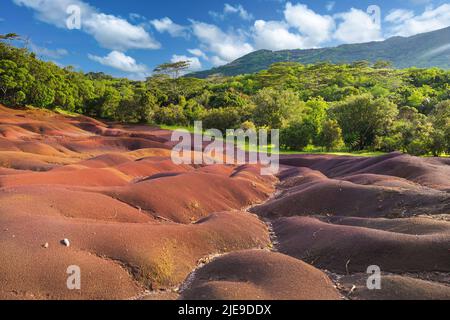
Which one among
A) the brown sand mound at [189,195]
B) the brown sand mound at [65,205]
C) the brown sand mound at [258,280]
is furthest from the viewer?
the brown sand mound at [189,195]

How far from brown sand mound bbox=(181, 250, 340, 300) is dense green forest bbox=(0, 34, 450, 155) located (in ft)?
120

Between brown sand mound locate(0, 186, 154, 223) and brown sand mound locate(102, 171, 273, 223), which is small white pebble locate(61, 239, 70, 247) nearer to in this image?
brown sand mound locate(0, 186, 154, 223)

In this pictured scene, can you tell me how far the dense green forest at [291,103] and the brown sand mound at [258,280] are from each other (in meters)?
36.5

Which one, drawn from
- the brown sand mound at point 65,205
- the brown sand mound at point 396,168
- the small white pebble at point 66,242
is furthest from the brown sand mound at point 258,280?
the brown sand mound at point 396,168

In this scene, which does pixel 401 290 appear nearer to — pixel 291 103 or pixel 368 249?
pixel 368 249

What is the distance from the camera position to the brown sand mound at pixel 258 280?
8938 mm

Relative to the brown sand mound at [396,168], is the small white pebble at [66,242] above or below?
below

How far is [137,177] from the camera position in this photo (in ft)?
83.9

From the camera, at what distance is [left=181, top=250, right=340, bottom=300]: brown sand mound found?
8938 mm

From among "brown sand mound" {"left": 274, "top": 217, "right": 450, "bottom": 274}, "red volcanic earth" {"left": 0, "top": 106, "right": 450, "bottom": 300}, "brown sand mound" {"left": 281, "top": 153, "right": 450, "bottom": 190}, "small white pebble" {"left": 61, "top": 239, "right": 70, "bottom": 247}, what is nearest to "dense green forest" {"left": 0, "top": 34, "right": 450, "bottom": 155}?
"brown sand mound" {"left": 281, "top": 153, "right": 450, "bottom": 190}

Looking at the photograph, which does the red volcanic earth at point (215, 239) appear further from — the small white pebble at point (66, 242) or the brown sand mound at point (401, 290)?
the small white pebble at point (66, 242)
